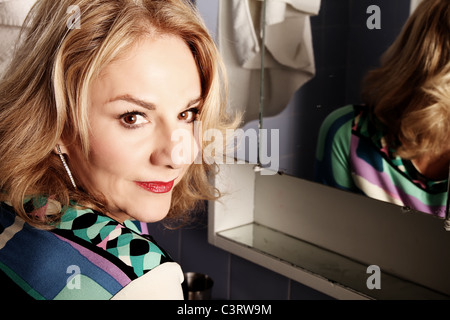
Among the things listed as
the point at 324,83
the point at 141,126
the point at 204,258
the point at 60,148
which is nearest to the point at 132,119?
the point at 141,126

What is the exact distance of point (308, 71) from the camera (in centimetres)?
106

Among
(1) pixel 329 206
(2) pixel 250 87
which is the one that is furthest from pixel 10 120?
(1) pixel 329 206

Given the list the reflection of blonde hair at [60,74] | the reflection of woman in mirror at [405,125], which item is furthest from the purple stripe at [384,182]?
the reflection of blonde hair at [60,74]

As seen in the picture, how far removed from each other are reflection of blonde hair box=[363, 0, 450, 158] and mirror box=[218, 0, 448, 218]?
0.08 feet

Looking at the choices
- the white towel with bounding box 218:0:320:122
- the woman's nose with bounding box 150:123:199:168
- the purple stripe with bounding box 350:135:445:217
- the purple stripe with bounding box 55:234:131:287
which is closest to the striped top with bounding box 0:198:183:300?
the purple stripe with bounding box 55:234:131:287

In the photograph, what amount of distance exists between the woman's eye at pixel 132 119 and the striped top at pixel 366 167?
1.35 feet

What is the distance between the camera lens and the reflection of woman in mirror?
2.77 feet

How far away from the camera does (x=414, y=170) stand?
0.92m

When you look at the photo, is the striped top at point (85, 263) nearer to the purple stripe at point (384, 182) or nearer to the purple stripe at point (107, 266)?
the purple stripe at point (107, 266)

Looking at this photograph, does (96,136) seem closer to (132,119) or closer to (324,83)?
(132,119)

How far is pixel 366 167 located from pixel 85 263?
0.55 meters

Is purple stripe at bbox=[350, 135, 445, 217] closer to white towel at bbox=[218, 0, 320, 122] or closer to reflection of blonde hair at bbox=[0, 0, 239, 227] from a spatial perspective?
white towel at bbox=[218, 0, 320, 122]
